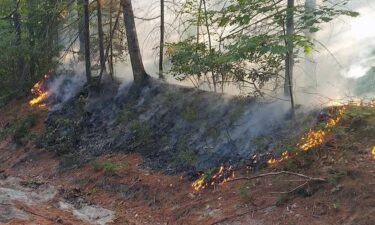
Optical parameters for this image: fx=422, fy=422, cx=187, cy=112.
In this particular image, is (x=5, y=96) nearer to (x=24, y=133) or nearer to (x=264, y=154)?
(x=24, y=133)

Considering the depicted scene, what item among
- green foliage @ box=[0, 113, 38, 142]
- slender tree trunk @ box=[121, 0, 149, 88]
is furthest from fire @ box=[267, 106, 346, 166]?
green foliage @ box=[0, 113, 38, 142]

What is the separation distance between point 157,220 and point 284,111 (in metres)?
4.07

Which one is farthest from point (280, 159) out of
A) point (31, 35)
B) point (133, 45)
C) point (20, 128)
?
point (31, 35)

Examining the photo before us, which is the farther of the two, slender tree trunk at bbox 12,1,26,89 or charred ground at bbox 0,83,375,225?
slender tree trunk at bbox 12,1,26,89

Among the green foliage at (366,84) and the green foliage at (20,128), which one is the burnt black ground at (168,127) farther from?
the green foliage at (366,84)

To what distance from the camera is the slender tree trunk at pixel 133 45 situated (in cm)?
1460

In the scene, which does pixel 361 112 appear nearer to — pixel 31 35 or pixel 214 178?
pixel 214 178

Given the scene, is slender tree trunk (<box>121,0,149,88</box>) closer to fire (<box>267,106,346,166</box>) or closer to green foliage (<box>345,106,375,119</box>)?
fire (<box>267,106,346,166</box>)

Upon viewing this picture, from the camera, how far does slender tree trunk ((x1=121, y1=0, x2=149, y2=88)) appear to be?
1460 centimetres

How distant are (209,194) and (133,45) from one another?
7404 millimetres

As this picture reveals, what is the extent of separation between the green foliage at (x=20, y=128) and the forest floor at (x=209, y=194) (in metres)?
3.89

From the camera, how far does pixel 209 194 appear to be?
30.5ft

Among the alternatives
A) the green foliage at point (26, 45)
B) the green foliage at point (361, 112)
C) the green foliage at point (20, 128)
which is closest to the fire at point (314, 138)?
the green foliage at point (361, 112)

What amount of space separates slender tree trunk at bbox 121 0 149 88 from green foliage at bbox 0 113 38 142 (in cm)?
509
